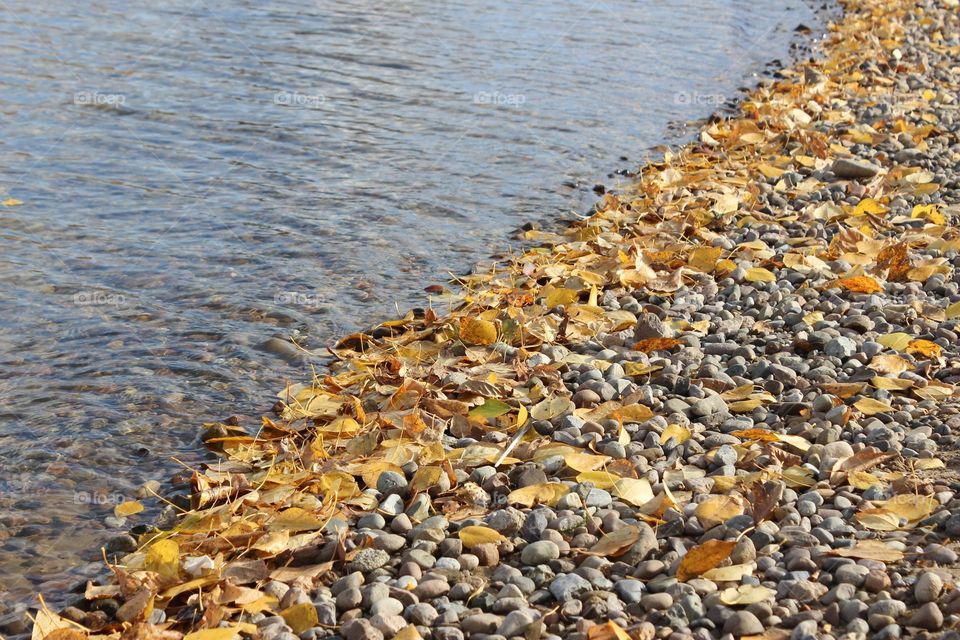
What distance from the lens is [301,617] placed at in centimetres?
238

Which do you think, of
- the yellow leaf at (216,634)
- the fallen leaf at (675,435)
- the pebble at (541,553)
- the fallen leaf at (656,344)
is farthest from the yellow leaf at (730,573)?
the fallen leaf at (656,344)

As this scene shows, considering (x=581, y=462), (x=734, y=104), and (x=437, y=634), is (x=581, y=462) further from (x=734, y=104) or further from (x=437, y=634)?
(x=734, y=104)

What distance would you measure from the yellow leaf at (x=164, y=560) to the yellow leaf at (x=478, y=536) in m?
0.78

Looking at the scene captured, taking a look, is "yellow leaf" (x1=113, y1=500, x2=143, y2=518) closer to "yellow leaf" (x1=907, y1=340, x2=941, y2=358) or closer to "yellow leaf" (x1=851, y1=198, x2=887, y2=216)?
"yellow leaf" (x1=907, y1=340, x2=941, y2=358)

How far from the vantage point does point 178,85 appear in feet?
25.7

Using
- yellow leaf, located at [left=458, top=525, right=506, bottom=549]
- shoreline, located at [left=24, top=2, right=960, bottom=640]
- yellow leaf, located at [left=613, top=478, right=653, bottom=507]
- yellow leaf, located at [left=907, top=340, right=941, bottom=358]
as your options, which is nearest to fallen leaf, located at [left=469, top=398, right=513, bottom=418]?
shoreline, located at [left=24, top=2, right=960, bottom=640]

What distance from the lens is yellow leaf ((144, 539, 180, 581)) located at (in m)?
2.62

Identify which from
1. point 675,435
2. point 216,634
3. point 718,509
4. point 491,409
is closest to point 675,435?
point 675,435

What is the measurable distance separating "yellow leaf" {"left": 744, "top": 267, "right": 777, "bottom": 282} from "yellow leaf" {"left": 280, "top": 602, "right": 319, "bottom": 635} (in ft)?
9.60

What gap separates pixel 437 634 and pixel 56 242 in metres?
3.71

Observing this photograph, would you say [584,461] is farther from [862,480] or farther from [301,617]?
[301,617]

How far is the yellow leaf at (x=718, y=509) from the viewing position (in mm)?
2684

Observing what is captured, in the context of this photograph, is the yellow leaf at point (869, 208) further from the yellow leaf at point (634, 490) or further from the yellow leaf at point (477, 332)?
the yellow leaf at point (634, 490)

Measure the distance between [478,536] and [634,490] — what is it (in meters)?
0.50
